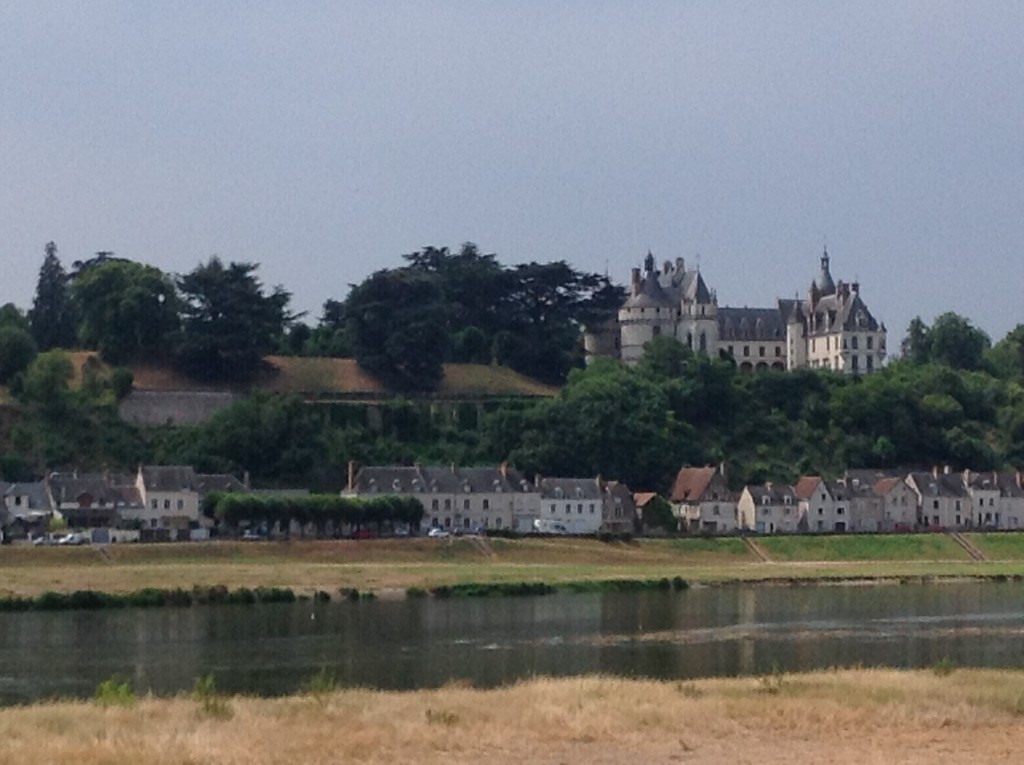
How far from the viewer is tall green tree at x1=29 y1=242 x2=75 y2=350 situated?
341 ft

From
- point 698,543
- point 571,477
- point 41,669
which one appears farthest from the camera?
point 571,477

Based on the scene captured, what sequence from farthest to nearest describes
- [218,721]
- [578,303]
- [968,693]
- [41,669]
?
[578,303]
[41,669]
[968,693]
[218,721]

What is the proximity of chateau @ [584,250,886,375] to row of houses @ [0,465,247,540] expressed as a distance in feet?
139

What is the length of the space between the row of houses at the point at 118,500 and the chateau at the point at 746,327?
42.4 meters

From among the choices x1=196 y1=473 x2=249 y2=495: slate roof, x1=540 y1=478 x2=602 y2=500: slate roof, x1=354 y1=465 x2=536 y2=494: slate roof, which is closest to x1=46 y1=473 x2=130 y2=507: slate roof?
x1=196 y1=473 x2=249 y2=495: slate roof

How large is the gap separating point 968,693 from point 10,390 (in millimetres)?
69253

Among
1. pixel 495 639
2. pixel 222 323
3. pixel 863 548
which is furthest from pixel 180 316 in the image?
pixel 495 639

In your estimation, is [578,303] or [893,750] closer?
[893,750]

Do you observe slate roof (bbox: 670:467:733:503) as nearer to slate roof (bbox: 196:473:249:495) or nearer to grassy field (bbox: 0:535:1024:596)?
grassy field (bbox: 0:535:1024:596)

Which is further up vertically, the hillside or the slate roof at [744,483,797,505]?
the hillside

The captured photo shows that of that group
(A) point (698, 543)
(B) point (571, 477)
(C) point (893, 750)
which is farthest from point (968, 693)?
(B) point (571, 477)

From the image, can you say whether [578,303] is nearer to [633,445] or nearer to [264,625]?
[633,445]

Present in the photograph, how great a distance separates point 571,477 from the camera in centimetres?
8875

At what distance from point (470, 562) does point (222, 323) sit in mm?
31544
